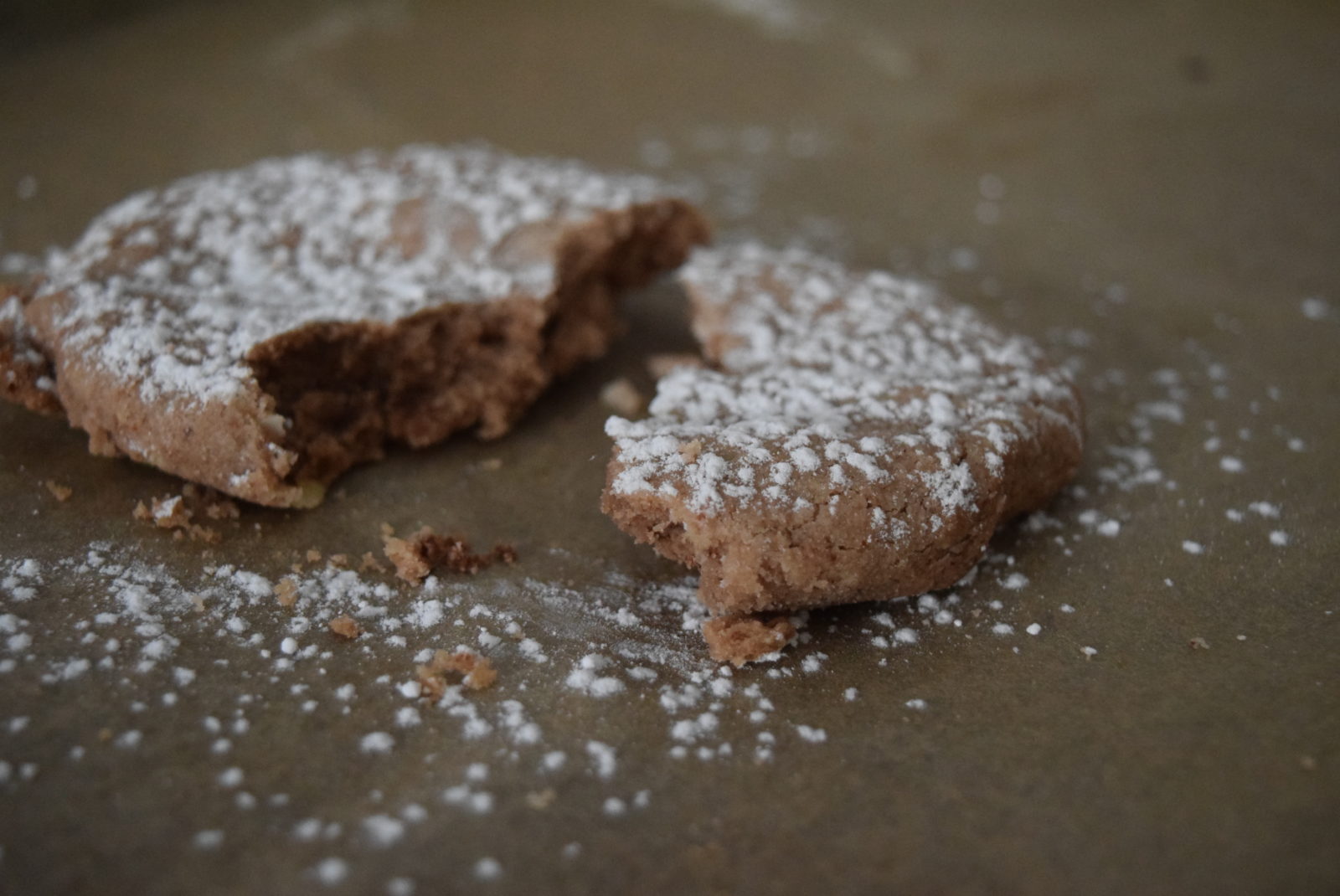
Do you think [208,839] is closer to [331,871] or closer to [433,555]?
[331,871]

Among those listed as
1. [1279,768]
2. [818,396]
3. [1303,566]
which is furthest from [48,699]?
[1303,566]

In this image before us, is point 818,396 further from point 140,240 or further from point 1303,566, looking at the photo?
point 140,240

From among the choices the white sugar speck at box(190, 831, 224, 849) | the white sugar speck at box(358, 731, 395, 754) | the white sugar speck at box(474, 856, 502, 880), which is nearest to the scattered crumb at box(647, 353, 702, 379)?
the white sugar speck at box(358, 731, 395, 754)

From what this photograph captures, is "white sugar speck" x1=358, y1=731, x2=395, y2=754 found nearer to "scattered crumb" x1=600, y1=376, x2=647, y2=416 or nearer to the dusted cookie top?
the dusted cookie top

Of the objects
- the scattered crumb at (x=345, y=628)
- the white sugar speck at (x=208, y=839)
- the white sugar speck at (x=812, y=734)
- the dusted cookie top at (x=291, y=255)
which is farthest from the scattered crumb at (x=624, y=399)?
the white sugar speck at (x=208, y=839)

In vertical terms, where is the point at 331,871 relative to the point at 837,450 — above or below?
below

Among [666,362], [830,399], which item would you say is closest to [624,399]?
[666,362]
